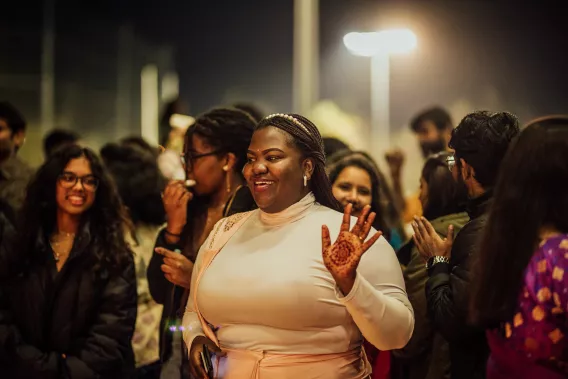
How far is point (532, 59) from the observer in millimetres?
10305

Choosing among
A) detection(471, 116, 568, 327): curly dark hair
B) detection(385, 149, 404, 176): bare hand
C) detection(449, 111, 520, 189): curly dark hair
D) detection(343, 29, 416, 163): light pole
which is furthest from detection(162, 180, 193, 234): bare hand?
detection(343, 29, 416, 163): light pole

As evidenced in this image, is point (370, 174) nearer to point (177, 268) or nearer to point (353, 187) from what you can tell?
Answer: point (353, 187)

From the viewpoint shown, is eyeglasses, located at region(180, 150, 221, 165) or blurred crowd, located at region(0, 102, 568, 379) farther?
eyeglasses, located at region(180, 150, 221, 165)

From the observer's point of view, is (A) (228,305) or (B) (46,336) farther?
(B) (46,336)

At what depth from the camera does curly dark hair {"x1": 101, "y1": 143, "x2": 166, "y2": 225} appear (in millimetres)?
5844

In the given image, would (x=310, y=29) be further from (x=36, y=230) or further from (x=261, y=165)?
(x=261, y=165)

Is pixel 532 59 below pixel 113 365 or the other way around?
the other way around

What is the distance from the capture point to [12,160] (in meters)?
6.17

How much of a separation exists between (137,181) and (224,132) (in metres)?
1.66

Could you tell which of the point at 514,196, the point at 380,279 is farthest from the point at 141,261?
the point at 514,196

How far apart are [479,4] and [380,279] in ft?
27.7

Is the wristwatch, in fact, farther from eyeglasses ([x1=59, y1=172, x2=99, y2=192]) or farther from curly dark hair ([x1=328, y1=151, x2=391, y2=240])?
eyeglasses ([x1=59, y1=172, x2=99, y2=192])

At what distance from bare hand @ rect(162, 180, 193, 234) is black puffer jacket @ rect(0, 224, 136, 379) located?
16.6 inches

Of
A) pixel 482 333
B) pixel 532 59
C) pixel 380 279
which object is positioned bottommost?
pixel 482 333
